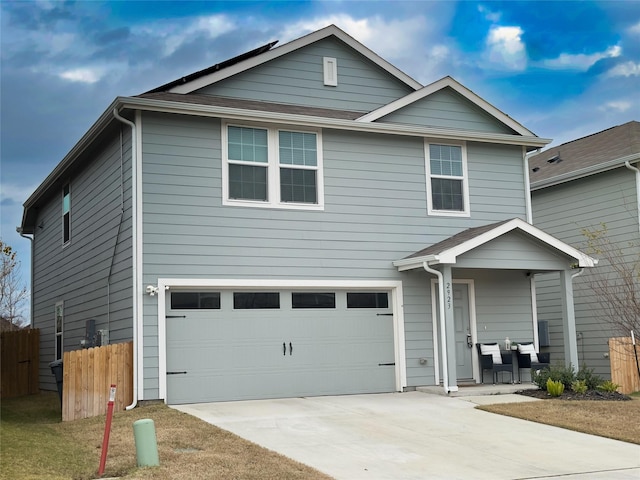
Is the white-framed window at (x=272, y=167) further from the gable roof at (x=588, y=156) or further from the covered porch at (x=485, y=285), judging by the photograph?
the gable roof at (x=588, y=156)

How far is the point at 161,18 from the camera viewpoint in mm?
17000

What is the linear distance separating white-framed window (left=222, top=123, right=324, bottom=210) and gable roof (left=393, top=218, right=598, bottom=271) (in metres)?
2.18

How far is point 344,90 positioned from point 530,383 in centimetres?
737

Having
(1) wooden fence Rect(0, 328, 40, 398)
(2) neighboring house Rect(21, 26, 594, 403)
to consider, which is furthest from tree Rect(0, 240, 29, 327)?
(2) neighboring house Rect(21, 26, 594, 403)

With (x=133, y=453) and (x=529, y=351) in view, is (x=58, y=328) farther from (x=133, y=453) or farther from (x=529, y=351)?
(x=529, y=351)

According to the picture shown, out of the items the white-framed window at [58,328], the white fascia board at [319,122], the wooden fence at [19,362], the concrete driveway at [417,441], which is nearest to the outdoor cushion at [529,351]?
the concrete driveway at [417,441]

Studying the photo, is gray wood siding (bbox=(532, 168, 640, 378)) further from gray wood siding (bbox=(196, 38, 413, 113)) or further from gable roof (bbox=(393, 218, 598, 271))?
gray wood siding (bbox=(196, 38, 413, 113))

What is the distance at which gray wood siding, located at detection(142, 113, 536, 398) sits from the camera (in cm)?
1316

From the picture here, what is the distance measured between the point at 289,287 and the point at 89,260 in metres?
4.81

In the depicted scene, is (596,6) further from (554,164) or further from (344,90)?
(344,90)

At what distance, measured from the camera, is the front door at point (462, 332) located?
15375 millimetres

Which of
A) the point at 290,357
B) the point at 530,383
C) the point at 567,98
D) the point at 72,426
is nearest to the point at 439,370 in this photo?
the point at 530,383

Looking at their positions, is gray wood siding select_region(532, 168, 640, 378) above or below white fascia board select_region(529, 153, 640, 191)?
below

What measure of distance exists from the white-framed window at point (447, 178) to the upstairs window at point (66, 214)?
28.5 feet
